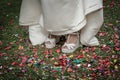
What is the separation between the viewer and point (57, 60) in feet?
12.6

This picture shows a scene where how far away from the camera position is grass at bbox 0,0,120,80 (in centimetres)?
355

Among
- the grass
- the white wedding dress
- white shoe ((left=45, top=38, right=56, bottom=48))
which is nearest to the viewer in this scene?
the grass

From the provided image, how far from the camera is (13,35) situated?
4602 mm

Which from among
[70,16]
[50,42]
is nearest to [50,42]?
[50,42]

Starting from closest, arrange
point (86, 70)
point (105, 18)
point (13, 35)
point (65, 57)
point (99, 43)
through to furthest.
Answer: point (86, 70), point (65, 57), point (99, 43), point (13, 35), point (105, 18)

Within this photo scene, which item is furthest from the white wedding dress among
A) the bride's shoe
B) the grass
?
the grass

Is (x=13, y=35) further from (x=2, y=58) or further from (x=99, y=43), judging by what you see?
(x=99, y=43)

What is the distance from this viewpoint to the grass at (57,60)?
355 centimetres

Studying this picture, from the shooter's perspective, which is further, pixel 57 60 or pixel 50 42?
pixel 50 42

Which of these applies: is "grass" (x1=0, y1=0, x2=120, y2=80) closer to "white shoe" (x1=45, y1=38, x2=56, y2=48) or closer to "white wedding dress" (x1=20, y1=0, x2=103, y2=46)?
"white shoe" (x1=45, y1=38, x2=56, y2=48)

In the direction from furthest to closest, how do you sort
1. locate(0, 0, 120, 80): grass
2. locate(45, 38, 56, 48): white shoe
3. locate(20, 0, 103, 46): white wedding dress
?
1. locate(45, 38, 56, 48): white shoe
2. locate(20, 0, 103, 46): white wedding dress
3. locate(0, 0, 120, 80): grass

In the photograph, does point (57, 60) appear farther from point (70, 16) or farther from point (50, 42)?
point (70, 16)

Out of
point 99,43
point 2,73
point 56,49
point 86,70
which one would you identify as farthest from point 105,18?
point 2,73

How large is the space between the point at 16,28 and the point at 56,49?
1.05 metres
